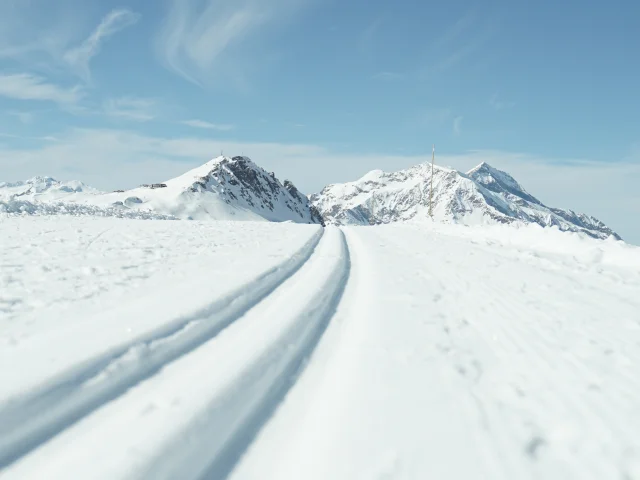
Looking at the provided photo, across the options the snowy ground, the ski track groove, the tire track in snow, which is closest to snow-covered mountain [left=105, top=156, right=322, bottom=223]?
the snowy ground

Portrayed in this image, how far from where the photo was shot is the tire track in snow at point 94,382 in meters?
2.38

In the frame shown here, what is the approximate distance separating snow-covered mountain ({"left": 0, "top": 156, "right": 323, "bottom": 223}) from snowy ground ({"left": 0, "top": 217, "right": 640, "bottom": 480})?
64.1m

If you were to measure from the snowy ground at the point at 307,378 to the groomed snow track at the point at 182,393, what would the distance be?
0.04ft

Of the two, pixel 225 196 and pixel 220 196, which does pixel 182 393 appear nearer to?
pixel 220 196

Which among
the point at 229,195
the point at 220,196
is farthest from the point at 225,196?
the point at 229,195

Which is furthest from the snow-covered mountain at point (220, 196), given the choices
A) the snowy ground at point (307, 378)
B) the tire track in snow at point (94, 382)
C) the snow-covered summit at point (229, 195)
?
the tire track in snow at point (94, 382)

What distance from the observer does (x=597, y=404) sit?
304 cm

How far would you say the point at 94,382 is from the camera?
2.89m

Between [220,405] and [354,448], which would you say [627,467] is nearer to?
[354,448]

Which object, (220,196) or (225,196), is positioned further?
(225,196)

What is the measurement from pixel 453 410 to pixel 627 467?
103 cm

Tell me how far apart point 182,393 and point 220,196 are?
12028 centimetres

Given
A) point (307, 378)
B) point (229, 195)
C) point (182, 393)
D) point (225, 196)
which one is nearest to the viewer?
point (182, 393)

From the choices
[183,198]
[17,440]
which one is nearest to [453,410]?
[17,440]
